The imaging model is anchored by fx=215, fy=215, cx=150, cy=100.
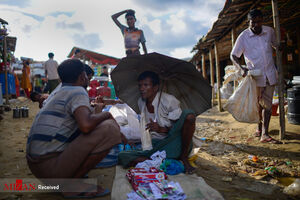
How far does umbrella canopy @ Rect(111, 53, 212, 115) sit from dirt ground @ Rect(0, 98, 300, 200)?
1.80 feet

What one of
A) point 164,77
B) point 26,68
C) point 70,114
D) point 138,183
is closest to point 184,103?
point 164,77

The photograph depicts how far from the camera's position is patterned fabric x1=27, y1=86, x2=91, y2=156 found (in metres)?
1.83

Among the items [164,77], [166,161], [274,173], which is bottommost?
[274,173]

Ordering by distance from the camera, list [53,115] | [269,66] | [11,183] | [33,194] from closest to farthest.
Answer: [53,115]
[33,194]
[11,183]
[269,66]

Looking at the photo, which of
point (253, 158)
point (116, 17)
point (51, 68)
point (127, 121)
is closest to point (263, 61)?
point (253, 158)

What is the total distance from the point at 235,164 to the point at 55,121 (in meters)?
2.41

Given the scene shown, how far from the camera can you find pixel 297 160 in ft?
9.57

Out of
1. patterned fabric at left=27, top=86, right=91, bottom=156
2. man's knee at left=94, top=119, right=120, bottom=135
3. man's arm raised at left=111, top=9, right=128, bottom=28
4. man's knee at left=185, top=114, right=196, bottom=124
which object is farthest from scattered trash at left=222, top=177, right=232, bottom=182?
man's arm raised at left=111, top=9, right=128, bottom=28

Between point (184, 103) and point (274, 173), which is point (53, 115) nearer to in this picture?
point (184, 103)

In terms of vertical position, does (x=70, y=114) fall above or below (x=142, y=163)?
above

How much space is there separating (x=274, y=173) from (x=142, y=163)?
1.55 meters

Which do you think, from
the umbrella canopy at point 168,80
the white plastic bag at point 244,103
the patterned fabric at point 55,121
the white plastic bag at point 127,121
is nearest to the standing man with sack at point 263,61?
the white plastic bag at point 244,103

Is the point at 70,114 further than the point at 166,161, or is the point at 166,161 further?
the point at 166,161

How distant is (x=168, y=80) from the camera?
291 cm
